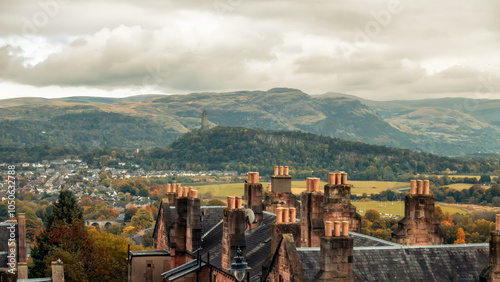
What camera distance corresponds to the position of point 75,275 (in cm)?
5916

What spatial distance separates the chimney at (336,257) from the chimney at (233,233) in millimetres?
10678

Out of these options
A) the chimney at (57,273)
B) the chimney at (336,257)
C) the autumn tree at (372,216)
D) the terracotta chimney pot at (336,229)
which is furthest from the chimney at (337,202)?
the autumn tree at (372,216)

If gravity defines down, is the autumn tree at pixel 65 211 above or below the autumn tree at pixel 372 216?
above

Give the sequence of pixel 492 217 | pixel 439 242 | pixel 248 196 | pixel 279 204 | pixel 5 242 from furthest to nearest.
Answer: pixel 492 217
pixel 5 242
pixel 279 204
pixel 248 196
pixel 439 242

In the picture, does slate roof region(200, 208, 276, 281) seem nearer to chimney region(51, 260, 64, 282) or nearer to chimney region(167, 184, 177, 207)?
chimney region(167, 184, 177, 207)

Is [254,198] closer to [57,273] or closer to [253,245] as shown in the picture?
[253,245]

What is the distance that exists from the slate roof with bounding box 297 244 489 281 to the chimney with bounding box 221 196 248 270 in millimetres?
8841

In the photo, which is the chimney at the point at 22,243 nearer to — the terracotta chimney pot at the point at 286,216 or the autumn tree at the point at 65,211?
the autumn tree at the point at 65,211

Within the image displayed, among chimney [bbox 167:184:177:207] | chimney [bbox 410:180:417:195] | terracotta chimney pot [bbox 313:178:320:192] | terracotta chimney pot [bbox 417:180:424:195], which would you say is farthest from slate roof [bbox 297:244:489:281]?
chimney [bbox 167:184:177:207]

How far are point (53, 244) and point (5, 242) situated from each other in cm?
1474

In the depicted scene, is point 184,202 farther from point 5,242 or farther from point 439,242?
point 439,242

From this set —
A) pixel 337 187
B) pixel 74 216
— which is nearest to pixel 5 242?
pixel 74 216

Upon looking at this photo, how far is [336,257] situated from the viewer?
26.4 metres

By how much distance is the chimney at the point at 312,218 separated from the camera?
35719 mm
